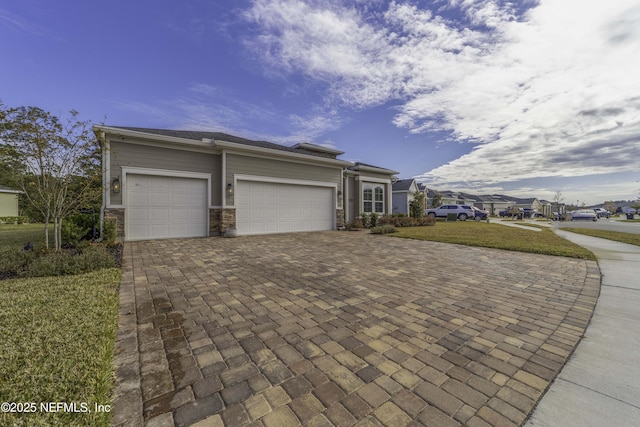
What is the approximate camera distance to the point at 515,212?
124 ft

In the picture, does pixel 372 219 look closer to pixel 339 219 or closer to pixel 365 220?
pixel 365 220

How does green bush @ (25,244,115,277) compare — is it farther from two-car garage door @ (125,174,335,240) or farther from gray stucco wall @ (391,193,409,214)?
gray stucco wall @ (391,193,409,214)

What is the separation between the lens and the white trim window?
17.0 meters

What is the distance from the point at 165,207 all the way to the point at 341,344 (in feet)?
30.6

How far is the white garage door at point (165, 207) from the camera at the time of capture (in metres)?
9.02

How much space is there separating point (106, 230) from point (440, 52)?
12449 mm

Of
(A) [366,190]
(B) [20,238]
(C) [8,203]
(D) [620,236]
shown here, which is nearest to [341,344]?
(B) [20,238]

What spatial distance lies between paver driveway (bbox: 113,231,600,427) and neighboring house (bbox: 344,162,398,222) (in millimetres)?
11485

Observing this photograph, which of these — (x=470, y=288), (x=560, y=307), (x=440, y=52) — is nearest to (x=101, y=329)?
(x=470, y=288)

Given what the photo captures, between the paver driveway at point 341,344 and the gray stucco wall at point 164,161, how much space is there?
554 cm

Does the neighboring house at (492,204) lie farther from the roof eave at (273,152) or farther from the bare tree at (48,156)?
the bare tree at (48,156)

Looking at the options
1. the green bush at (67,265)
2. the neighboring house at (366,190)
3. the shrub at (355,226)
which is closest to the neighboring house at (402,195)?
the neighboring house at (366,190)

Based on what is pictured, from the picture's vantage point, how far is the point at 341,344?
94.9 inches

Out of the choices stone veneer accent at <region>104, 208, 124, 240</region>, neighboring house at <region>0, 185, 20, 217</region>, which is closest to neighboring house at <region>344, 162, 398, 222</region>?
stone veneer accent at <region>104, 208, 124, 240</region>
